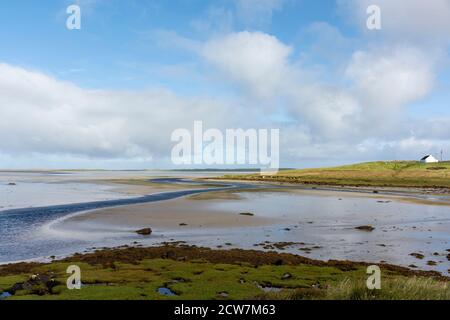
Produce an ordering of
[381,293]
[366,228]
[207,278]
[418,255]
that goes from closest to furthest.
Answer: [381,293], [207,278], [418,255], [366,228]

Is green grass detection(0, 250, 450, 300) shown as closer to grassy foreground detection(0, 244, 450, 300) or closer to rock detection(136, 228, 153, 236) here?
grassy foreground detection(0, 244, 450, 300)

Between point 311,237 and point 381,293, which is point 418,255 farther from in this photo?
point 381,293

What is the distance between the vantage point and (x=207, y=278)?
17.8 metres

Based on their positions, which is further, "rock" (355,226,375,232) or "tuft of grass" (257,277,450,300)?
"rock" (355,226,375,232)

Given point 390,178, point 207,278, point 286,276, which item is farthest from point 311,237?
point 390,178

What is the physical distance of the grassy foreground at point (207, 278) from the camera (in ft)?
42.7

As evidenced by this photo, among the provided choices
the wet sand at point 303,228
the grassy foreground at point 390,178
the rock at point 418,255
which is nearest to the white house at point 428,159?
the grassy foreground at point 390,178

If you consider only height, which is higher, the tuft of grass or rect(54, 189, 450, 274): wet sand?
the tuft of grass

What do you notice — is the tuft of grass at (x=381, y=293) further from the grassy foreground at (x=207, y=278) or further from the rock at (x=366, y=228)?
the rock at (x=366, y=228)

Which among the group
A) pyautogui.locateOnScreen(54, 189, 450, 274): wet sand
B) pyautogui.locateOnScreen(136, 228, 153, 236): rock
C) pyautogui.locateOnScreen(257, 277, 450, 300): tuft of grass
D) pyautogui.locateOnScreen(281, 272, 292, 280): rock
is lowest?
pyautogui.locateOnScreen(54, 189, 450, 274): wet sand

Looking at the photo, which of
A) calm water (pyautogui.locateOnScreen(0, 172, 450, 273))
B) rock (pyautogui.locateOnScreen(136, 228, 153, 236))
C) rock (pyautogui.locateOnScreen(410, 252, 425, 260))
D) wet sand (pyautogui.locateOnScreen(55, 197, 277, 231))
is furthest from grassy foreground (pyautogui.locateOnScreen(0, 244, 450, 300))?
wet sand (pyautogui.locateOnScreen(55, 197, 277, 231))

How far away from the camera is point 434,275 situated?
18844mm

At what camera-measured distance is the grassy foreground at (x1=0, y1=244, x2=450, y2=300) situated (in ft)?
42.7
